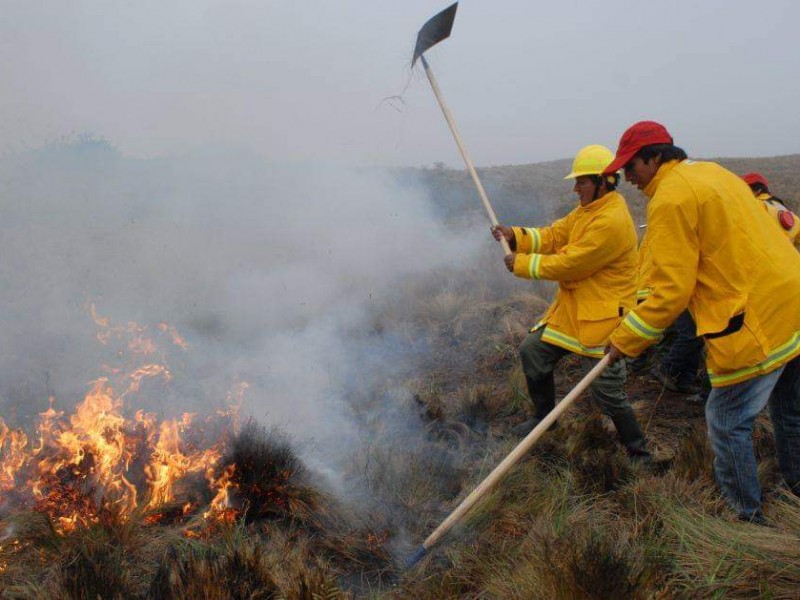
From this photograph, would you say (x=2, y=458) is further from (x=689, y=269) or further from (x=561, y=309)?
(x=689, y=269)

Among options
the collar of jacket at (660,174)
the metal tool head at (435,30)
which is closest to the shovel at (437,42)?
the metal tool head at (435,30)

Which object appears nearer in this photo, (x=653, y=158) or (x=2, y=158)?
(x=653, y=158)

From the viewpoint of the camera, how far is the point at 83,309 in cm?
540

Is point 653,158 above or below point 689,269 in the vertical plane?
above

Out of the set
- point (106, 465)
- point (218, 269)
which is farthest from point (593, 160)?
point (218, 269)

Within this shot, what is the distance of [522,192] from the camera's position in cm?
1308

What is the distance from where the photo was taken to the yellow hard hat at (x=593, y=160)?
10.9 feet

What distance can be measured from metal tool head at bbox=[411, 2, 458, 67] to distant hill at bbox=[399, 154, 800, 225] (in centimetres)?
702

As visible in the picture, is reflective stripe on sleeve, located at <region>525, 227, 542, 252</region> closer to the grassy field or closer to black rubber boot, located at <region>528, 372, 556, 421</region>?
black rubber boot, located at <region>528, 372, 556, 421</region>

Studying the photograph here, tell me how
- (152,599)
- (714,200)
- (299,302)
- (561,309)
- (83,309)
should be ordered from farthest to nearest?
(299,302), (83,309), (561,309), (714,200), (152,599)

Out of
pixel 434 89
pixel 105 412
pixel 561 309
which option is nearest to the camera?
pixel 105 412

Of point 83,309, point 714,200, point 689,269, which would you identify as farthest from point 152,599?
point 83,309

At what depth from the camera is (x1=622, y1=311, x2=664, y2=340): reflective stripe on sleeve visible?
2.55 meters

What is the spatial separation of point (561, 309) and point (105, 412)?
312 cm
